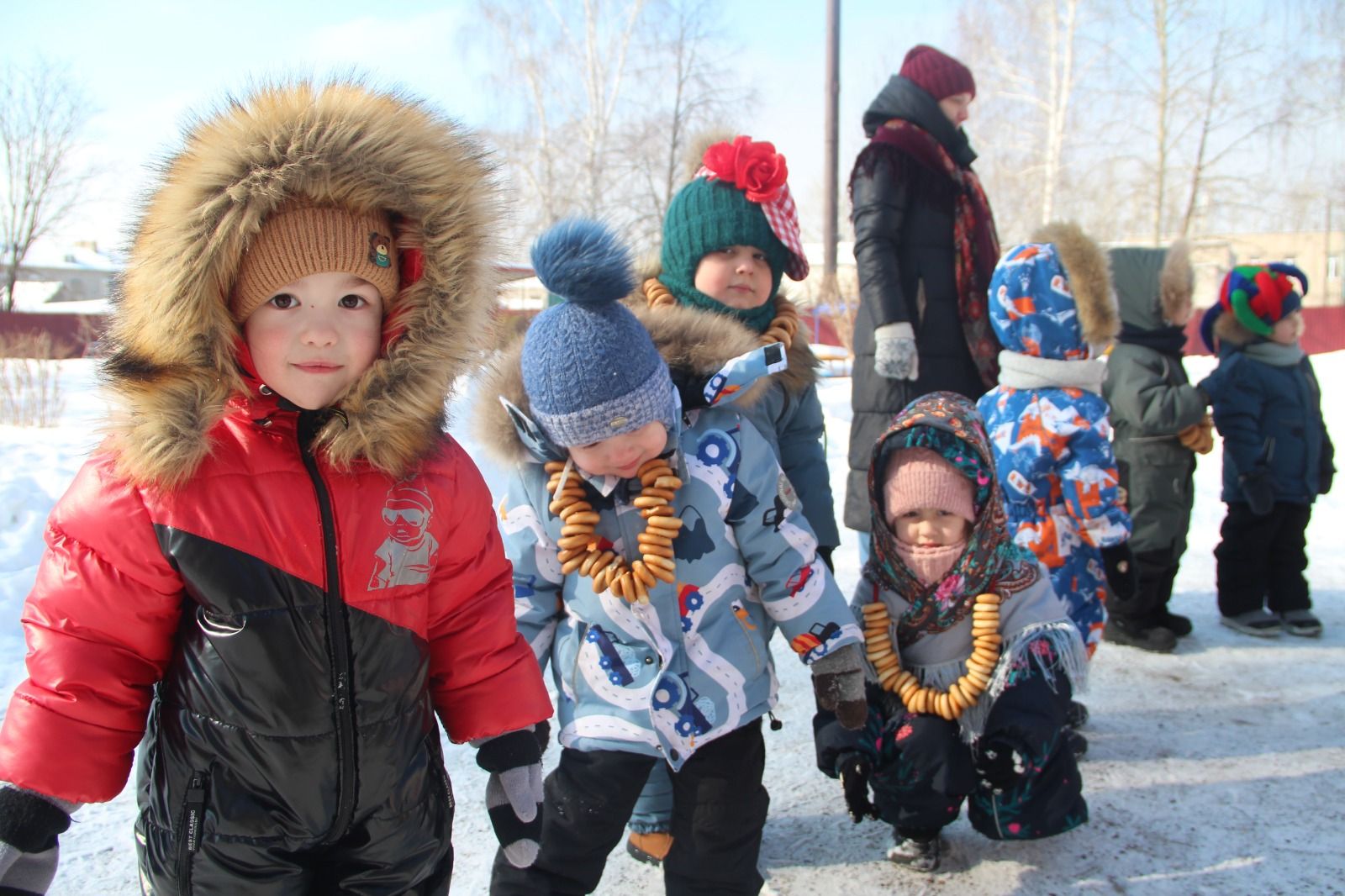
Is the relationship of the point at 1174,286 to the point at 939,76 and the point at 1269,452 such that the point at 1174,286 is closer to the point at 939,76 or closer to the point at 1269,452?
the point at 1269,452

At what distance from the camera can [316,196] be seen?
164 cm

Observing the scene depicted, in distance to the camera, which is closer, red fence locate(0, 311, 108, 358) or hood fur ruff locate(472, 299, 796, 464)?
hood fur ruff locate(472, 299, 796, 464)

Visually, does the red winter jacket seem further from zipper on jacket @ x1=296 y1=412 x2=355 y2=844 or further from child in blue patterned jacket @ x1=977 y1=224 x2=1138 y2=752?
child in blue patterned jacket @ x1=977 y1=224 x2=1138 y2=752

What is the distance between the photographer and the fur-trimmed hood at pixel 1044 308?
10.8ft

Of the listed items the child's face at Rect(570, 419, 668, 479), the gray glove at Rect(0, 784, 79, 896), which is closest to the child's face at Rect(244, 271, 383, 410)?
the child's face at Rect(570, 419, 668, 479)

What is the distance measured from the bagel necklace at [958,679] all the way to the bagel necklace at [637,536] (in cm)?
72

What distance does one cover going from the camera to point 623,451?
2.04 metres

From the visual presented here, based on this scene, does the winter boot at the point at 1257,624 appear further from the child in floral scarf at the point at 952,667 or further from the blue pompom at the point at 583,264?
the blue pompom at the point at 583,264

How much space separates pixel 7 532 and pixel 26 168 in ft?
79.8

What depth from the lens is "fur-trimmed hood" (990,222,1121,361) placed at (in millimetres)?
3283

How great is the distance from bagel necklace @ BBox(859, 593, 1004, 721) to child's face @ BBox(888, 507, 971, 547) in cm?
17

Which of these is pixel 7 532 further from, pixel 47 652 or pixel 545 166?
pixel 545 166

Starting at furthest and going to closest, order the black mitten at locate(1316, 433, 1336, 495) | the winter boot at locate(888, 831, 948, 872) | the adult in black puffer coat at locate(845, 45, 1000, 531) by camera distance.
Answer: the black mitten at locate(1316, 433, 1336, 495) → the adult in black puffer coat at locate(845, 45, 1000, 531) → the winter boot at locate(888, 831, 948, 872)

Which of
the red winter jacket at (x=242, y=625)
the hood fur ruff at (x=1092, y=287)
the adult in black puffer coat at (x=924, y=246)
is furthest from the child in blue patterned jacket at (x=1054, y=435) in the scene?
the red winter jacket at (x=242, y=625)
